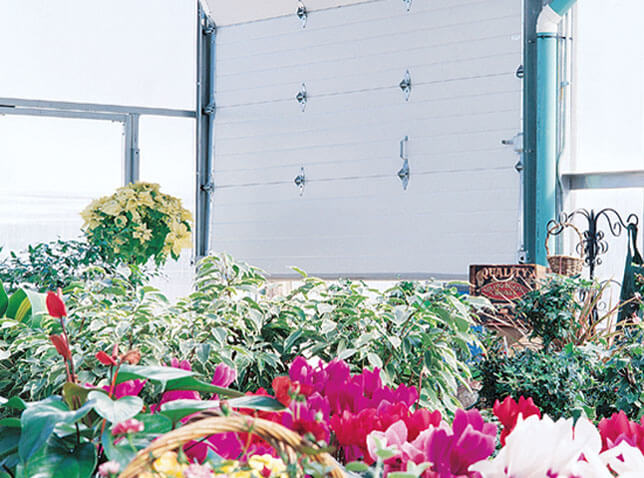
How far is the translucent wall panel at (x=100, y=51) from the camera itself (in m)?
7.05

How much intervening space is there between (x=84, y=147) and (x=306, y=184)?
2193 mm

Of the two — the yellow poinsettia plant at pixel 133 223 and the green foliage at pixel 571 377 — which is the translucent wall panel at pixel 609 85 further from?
the green foliage at pixel 571 377

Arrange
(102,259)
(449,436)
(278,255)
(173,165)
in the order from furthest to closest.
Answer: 1. (173,165)
2. (278,255)
3. (102,259)
4. (449,436)

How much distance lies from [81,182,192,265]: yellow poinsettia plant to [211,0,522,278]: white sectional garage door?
6.84 feet

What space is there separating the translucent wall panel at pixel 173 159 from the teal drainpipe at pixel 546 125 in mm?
3270

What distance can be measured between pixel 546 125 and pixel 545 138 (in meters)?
0.10

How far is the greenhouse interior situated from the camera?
1826mm

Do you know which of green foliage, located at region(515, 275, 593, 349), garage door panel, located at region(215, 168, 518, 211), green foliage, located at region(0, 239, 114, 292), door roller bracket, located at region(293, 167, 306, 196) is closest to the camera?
green foliage, located at region(515, 275, 593, 349)

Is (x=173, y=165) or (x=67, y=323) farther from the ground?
(x=173, y=165)

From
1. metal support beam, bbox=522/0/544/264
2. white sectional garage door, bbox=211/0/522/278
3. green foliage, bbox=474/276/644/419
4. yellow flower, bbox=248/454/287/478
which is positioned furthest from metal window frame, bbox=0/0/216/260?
yellow flower, bbox=248/454/287/478

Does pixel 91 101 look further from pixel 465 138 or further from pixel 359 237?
pixel 465 138

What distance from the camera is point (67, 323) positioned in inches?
70.1

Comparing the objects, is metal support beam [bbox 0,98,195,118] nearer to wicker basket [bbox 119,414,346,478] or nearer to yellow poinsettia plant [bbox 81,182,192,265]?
yellow poinsettia plant [bbox 81,182,192,265]

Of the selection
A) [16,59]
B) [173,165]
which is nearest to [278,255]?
[173,165]
